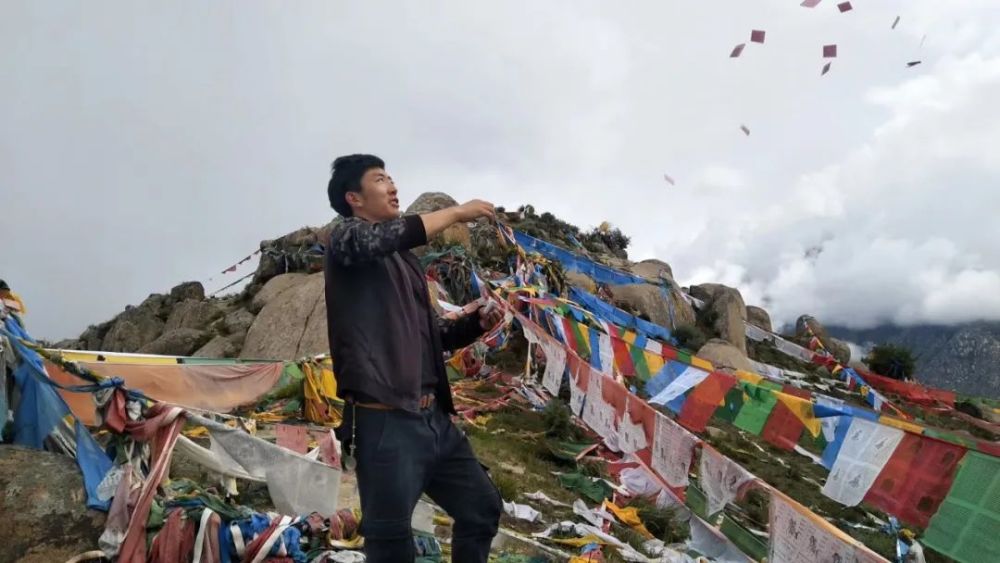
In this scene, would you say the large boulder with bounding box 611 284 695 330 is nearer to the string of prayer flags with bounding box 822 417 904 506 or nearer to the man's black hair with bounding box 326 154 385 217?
the string of prayer flags with bounding box 822 417 904 506

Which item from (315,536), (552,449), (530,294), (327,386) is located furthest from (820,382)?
(315,536)

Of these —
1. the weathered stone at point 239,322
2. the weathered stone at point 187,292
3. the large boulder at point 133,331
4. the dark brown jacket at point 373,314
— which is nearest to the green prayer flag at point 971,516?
the dark brown jacket at point 373,314

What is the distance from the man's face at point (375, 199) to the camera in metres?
3.08

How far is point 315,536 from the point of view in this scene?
448 cm

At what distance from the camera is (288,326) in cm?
1766

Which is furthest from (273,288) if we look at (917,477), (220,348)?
(917,477)

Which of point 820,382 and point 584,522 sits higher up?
point 820,382

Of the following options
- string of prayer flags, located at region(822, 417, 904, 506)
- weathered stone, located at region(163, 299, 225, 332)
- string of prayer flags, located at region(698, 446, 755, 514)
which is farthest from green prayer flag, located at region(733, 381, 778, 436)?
weathered stone, located at region(163, 299, 225, 332)

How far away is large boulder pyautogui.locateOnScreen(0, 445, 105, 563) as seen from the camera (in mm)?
3648

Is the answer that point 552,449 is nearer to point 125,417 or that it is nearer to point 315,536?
point 315,536

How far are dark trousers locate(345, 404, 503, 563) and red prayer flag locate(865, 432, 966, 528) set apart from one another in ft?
9.36

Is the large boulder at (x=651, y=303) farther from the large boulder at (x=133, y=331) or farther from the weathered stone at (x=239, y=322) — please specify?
the large boulder at (x=133, y=331)

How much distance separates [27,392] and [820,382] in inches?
946

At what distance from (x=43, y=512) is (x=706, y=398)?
5637 millimetres
